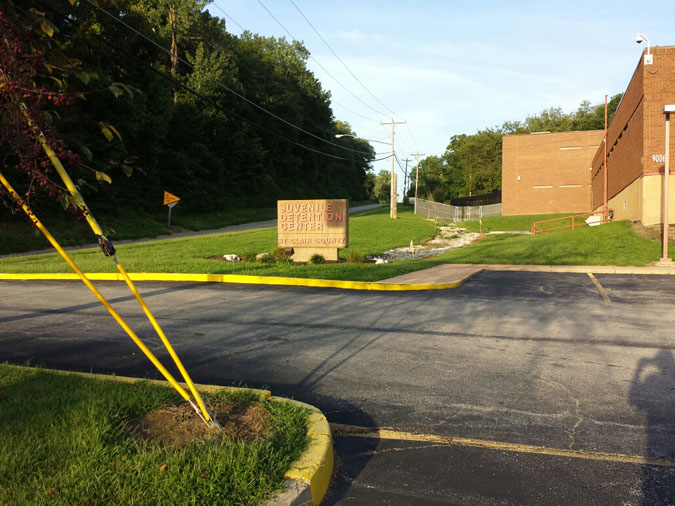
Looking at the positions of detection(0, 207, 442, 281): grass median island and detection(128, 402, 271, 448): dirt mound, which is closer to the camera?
detection(128, 402, 271, 448): dirt mound

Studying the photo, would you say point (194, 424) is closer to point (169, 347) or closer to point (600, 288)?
point (169, 347)

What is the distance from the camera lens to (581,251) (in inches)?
794

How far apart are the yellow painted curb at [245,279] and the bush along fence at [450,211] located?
44.7m

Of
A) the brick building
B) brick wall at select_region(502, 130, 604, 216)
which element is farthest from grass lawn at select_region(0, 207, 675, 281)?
brick wall at select_region(502, 130, 604, 216)

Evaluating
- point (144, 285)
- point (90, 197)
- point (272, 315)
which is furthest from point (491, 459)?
point (90, 197)

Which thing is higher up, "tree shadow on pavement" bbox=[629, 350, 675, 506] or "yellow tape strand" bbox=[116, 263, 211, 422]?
"yellow tape strand" bbox=[116, 263, 211, 422]

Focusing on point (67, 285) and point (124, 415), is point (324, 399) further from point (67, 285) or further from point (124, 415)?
point (67, 285)

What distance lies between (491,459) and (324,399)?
5.64 ft

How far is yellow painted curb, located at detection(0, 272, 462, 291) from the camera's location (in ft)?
40.6

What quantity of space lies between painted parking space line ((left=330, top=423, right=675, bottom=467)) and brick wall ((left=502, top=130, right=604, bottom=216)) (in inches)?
2198

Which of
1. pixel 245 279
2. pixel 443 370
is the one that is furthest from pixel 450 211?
pixel 443 370

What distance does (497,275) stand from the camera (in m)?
15.2

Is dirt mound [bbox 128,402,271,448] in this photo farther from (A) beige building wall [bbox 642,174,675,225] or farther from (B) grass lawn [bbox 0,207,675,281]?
(A) beige building wall [bbox 642,174,675,225]

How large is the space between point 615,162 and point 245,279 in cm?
3036
